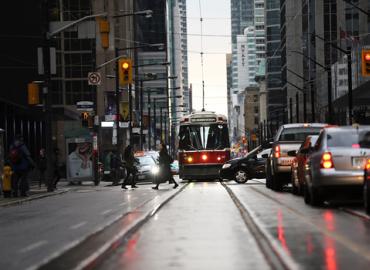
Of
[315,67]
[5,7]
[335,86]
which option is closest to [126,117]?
[5,7]

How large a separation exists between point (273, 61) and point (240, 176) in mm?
139401

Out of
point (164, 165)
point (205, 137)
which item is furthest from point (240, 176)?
point (164, 165)

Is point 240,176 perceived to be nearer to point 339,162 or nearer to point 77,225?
point 339,162

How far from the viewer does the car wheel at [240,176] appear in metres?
38.2

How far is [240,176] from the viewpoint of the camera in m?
38.3

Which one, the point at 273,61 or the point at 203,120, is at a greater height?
the point at 273,61

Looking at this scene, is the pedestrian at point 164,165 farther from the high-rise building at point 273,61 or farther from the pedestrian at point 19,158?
the high-rise building at point 273,61

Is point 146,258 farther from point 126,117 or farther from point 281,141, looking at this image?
point 126,117

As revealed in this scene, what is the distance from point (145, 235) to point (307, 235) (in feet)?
7.68

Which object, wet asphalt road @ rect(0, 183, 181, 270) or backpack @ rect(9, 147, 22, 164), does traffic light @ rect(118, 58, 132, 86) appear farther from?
wet asphalt road @ rect(0, 183, 181, 270)

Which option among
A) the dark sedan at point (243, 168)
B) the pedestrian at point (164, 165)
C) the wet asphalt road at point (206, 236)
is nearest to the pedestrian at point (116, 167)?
the dark sedan at point (243, 168)

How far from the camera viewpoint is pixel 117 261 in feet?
32.0

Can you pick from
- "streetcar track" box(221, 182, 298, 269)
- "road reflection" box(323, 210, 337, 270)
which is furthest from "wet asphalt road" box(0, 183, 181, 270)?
"road reflection" box(323, 210, 337, 270)

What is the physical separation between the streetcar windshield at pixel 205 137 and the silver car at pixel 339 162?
23.8 meters
